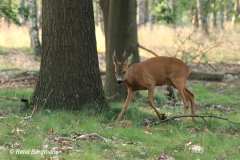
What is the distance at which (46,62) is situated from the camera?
7.91 metres

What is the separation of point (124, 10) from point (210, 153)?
15.4 feet

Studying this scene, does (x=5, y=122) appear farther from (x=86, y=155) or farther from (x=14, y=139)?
(x=86, y=155)

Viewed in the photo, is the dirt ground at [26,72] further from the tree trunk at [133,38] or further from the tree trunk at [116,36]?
the tree trunk at [116,36]

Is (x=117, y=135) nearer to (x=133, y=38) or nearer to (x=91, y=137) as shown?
(x=91, y=137)

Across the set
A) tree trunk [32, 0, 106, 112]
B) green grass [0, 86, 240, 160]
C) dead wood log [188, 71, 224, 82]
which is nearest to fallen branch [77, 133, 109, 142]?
green grass [0, 86, 240, 160]

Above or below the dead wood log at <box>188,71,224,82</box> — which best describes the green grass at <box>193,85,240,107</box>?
below

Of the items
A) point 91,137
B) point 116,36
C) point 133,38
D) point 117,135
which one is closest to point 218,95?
point 133,38

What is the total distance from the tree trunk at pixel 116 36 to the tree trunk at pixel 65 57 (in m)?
1.83

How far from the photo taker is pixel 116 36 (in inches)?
388

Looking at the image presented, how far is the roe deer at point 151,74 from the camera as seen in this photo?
25.4 feet

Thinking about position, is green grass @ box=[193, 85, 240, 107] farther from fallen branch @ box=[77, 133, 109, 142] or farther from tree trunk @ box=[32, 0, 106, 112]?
fallen branch @ box=[77, 133, 109, 142]

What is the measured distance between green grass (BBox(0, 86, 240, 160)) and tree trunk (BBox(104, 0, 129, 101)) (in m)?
1.77

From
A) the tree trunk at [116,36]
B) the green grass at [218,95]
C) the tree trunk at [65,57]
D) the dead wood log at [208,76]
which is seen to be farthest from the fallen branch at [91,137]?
the dead wood log at [208,76]

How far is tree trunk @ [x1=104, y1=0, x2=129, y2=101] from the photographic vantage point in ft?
31.9
